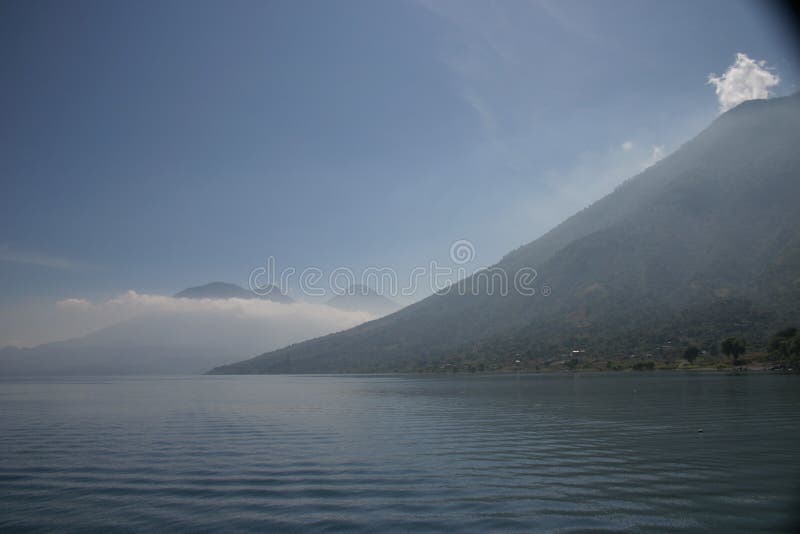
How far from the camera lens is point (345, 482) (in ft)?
75.1

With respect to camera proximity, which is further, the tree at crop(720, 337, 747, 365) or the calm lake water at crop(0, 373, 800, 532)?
the tree at crop(720, 337, 747, 365)

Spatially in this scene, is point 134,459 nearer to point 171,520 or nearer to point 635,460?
point 171,520

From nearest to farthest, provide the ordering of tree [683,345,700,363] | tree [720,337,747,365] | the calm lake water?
the calm lake water
tree [720,337,747,365]
tree [683,345,700,363]

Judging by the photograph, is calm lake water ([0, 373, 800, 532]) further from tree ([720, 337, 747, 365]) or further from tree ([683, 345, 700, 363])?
tree ([683, 345, 700, 363])

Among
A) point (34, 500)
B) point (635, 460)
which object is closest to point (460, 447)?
point (635, 460)

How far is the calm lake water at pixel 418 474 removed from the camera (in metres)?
17.6

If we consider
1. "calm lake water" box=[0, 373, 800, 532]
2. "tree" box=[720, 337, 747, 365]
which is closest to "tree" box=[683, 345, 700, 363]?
"tree" box=[720, 337, 747, 365]

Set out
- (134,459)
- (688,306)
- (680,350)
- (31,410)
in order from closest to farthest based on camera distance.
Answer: (134,459), (31,410), (680,350), (688,306)

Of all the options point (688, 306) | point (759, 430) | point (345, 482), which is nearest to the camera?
point (345, 482)

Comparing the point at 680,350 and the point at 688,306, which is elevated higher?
the point at 688,306

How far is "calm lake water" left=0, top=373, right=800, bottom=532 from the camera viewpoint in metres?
17.6

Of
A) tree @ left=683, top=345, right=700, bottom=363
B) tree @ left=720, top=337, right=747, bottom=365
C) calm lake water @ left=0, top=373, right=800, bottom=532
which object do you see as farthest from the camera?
tree @ left=683, top=345, right=700, bottom=363

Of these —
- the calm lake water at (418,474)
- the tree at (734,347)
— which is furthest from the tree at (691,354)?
the calm lake water at (418,474)

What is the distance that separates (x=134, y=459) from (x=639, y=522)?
83.7 ft
